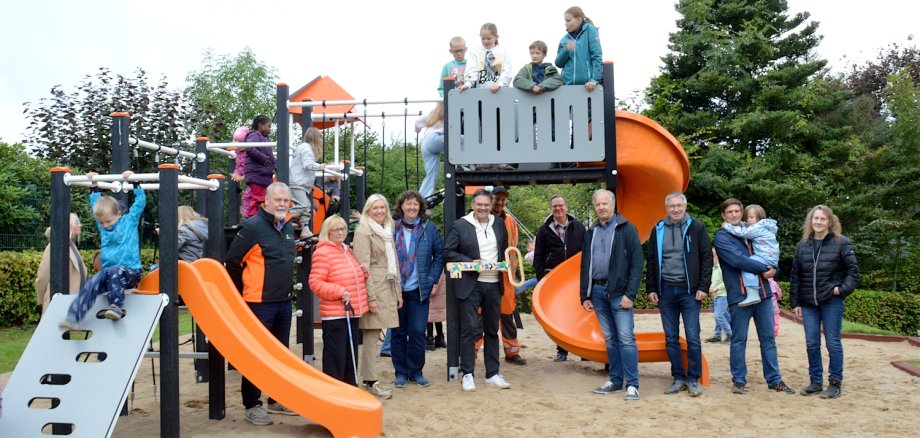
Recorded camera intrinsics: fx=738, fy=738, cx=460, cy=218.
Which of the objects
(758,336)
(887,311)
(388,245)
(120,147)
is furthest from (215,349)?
(887,311)

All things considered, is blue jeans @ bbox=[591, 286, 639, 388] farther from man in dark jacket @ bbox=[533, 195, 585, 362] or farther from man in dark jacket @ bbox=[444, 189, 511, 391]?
man in dark jacket @ bbox=[533, 195, 585, 362]

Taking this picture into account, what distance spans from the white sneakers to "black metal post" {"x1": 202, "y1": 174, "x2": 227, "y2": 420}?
202 cm

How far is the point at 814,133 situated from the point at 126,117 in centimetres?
2029

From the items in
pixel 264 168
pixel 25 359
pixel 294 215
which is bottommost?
pixel 25 359

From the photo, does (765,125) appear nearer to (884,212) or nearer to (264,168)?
(884,212)

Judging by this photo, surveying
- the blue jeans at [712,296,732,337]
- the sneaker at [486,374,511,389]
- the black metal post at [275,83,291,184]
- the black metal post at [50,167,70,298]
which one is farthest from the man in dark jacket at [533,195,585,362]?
the black metal post at [50,167,70,298]

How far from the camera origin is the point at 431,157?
25.8ft

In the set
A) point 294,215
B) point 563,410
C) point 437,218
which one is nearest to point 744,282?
point 563,410

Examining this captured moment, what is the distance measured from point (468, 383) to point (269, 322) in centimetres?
188

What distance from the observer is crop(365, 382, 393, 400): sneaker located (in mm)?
5980

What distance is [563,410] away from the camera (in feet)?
18.6

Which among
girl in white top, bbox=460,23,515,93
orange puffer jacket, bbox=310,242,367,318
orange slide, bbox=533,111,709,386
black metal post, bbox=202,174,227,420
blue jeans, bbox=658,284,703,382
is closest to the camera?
black metal post, bbox=202,174,227,420

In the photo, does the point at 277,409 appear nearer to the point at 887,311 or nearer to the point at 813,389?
the point at 813,389

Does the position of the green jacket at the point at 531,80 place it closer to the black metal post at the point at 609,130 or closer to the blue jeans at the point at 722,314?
the black metal post at the point at 609,130
